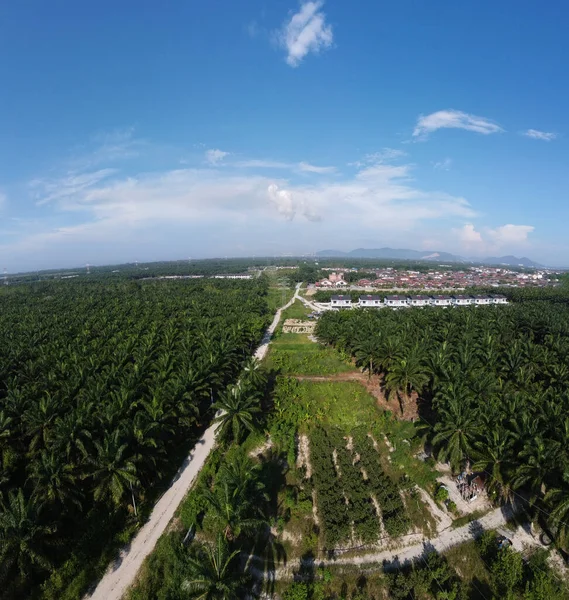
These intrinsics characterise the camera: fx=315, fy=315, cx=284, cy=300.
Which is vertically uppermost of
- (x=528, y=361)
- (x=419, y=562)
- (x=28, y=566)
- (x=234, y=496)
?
(x=528, y=361)

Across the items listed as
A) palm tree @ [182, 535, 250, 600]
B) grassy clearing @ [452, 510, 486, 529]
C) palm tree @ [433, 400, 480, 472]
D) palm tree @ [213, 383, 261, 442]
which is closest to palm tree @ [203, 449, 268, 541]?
palm tree @ [182, 535, 250, 600]

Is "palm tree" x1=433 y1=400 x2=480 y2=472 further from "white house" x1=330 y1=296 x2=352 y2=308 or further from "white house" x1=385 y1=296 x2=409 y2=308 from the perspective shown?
"white house" x1=385 y1=296 x2=409 y2=308

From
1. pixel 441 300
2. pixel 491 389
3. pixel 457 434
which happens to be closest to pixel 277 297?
pixel 441 300

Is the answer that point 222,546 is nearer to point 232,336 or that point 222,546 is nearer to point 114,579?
point 114,579

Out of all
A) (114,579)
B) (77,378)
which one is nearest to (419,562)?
(114,579)

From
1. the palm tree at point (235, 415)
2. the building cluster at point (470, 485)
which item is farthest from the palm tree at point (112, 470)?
the building cluster at point (470, 485)

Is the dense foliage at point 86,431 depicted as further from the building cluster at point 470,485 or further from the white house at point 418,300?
the white house at point 418,300

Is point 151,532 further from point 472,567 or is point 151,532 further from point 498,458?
point 498,458
